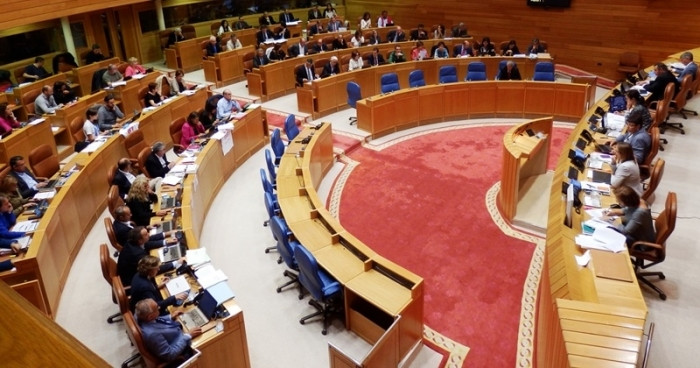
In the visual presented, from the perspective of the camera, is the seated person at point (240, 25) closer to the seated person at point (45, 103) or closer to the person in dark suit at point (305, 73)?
the person in dark suit at point (305, 73)

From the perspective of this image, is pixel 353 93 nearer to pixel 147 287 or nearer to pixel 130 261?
pixel 130 261

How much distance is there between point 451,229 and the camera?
7938 mm

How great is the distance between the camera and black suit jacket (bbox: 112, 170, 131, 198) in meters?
7.57

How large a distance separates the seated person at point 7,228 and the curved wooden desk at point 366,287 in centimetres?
299

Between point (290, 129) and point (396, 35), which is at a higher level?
point (396, 35)

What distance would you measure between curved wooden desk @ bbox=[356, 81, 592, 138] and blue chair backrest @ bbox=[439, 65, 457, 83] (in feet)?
2.53

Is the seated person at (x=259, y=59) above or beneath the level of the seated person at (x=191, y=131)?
above

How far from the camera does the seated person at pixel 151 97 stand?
1082 cm

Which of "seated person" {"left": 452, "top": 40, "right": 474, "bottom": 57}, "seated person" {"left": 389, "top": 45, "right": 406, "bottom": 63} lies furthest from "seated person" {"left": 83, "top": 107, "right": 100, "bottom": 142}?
"seated person" {"left": 452, "top": 40, "right": 474, "bottom": 57}

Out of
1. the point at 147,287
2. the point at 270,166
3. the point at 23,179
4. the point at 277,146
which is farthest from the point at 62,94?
the point at 147,287

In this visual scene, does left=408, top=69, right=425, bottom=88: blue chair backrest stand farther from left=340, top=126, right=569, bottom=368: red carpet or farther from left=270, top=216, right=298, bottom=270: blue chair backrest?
left=270, top=216, right=298, bottom=270: blue chair backrest

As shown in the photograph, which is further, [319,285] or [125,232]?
[125,232]

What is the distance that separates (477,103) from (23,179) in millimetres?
8907

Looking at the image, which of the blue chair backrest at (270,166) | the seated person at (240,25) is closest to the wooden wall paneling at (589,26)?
the seated person at (240,25)
